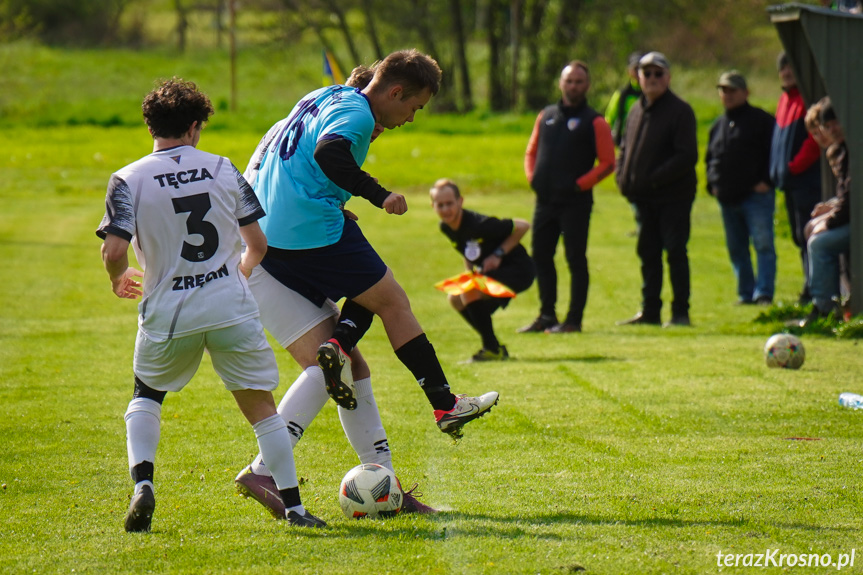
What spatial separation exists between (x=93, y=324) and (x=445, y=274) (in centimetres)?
548

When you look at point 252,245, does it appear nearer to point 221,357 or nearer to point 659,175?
point 221,357

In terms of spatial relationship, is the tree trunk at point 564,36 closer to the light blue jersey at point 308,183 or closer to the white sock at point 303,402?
the light blue jersey at point 308,183

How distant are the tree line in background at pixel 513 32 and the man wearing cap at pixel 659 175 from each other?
75.6 ft

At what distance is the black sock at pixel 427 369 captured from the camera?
4.57m

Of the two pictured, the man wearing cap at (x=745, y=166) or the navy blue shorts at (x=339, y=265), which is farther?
the man wearing cap at (x=745, y=166)

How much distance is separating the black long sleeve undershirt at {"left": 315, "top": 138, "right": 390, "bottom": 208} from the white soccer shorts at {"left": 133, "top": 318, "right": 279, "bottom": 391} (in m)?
0.68

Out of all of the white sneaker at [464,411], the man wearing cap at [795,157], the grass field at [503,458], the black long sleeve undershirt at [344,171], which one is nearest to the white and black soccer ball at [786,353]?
the grass field at [503,458]

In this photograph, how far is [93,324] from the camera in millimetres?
11055

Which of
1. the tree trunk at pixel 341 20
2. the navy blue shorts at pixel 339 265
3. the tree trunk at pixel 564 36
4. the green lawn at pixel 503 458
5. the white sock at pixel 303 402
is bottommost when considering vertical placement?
the green lawn at pixel 503 458

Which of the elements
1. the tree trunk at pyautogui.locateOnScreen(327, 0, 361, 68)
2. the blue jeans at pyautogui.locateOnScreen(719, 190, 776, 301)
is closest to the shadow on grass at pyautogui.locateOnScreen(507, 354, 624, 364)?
the blue jeans at pyautogui.locateOnScreen(719, 190, 776, 301)

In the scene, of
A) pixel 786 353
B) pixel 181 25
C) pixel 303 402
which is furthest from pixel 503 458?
pixel 181 25

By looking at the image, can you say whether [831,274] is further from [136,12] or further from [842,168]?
[136,12]

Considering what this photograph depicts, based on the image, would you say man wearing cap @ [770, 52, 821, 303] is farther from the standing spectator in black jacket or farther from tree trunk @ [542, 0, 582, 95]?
tree trunk @ [542, 0, 582, 95]

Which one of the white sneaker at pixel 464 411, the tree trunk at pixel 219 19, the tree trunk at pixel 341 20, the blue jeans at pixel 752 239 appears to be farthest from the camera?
the tree trunk at pixel 219 19
